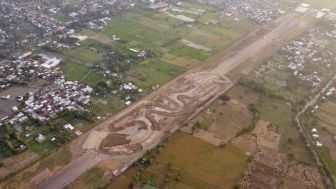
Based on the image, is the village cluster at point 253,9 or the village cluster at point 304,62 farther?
the village cluster at point 253,9

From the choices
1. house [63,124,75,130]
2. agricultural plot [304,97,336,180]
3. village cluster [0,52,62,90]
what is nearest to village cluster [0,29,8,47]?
village cluster [0,52,62,90]

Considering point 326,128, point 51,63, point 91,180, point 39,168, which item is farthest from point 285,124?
point 51,63

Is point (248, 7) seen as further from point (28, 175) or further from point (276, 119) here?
point (28, 175)

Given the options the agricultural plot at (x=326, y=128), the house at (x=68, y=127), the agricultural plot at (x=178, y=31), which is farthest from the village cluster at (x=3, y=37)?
the agricultural plot at (x=326, y=128)

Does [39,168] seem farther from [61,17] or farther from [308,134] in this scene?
[61,17]

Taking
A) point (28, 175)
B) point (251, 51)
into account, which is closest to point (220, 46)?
point (251, 51)

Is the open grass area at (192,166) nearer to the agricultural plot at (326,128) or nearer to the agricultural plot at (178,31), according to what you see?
the agricultural plot at (326,128)
